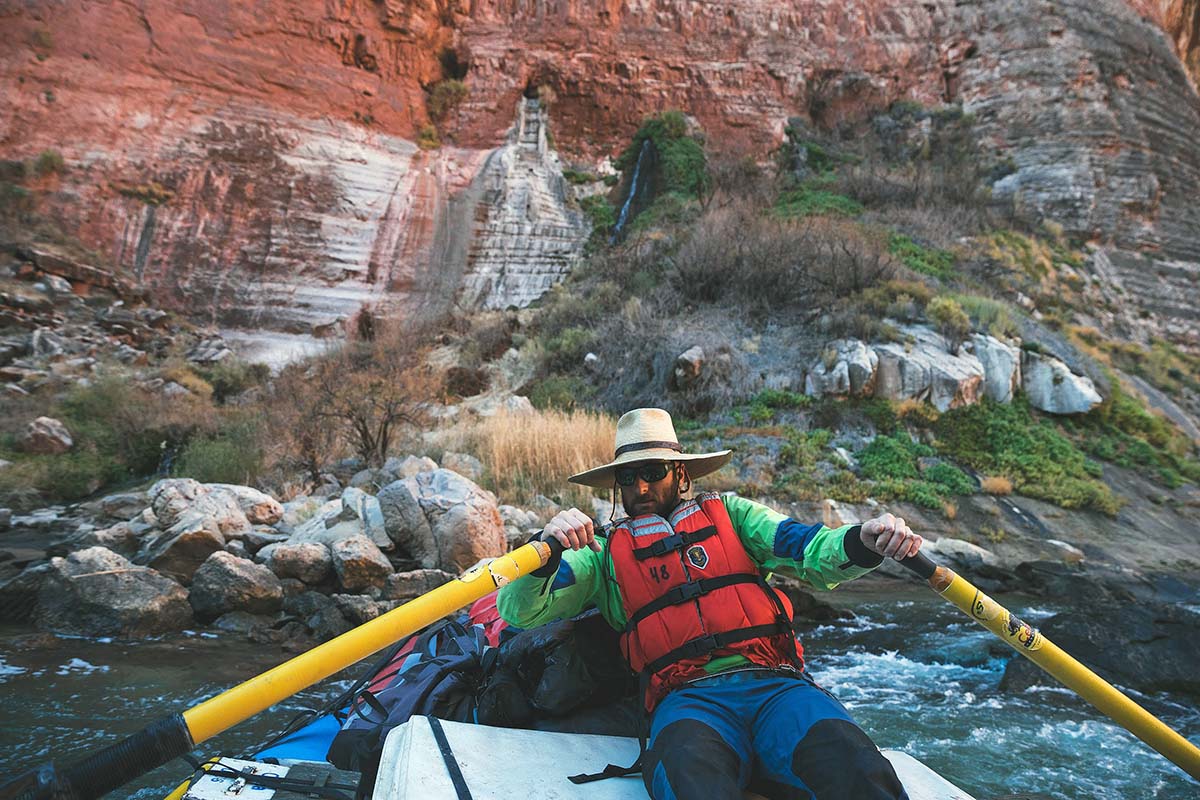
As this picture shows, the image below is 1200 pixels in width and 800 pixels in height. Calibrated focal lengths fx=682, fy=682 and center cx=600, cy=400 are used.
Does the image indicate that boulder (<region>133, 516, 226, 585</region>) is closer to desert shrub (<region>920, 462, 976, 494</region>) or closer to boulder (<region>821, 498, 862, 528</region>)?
boulder (<region>821, 498, 862, 528</region>)

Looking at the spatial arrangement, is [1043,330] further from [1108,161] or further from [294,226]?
[294,226]

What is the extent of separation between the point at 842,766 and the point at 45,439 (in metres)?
10.7

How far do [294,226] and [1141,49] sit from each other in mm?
24742

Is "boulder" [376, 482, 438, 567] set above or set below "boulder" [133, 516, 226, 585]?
above

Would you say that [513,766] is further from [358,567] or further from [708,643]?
[358,567]

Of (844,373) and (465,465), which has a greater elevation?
(844,373)

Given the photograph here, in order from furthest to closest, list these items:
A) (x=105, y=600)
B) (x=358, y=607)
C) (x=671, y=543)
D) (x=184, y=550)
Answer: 1. (x=184, y=550)
2. (x=358, y=607)
3. (x=105, y=600)
4. (x=671, y=543)

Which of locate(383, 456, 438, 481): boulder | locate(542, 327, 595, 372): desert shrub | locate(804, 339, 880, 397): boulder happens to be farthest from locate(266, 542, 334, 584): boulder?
locate(804, 339, 880, 397): boulder

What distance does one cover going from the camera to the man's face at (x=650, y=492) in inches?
101

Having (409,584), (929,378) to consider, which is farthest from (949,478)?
(409,584)

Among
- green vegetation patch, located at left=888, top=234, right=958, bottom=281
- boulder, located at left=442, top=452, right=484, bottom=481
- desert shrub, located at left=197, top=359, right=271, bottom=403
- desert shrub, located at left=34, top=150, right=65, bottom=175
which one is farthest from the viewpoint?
desert shrub, located at left=34, top=150, right=65, bottom=175

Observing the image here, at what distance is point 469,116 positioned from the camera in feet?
65.1

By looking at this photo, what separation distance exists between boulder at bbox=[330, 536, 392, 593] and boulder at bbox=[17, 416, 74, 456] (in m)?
6.25

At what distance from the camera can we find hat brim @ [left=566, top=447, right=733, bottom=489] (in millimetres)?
2521
